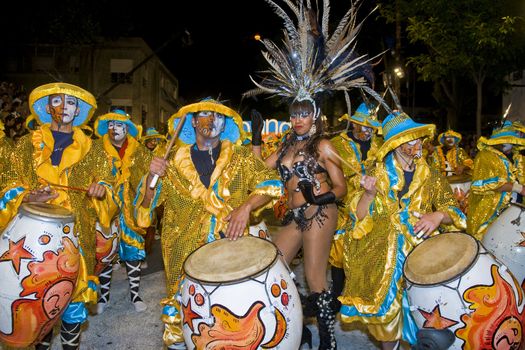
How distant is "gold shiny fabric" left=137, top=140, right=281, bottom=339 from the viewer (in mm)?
3195

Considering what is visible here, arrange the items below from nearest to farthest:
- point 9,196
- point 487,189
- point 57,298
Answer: point 57,298
point 9,196
point 487,189

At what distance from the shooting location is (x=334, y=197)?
12.0 ft

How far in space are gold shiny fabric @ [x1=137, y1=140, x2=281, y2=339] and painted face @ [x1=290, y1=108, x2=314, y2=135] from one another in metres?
0.65

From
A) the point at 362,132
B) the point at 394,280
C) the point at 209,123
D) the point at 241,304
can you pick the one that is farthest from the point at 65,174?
the point at 362,132

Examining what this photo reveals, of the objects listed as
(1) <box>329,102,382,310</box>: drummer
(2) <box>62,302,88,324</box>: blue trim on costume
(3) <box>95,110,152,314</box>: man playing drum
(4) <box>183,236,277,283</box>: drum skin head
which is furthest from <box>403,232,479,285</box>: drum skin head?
(3) <box>95,110,152,314</box>: man playing drum

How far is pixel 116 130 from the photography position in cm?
578

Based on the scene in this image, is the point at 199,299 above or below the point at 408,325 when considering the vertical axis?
above

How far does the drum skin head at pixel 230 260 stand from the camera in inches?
98.0

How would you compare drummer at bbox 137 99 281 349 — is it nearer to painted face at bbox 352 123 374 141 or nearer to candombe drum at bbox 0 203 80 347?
candombe drum at bbox 0 203 80 347

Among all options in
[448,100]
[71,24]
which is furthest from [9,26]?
[448,100]

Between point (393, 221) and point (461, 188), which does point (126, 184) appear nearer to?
point (393, 221)

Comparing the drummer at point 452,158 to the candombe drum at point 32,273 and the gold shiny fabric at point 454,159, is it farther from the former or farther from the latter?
the candombe drum at point 32,273

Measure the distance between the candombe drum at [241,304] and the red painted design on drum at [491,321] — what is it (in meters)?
0.95

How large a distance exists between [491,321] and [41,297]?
2.62 metres
